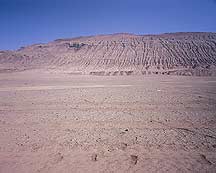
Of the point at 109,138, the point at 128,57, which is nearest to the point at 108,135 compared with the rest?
the point at 109,138

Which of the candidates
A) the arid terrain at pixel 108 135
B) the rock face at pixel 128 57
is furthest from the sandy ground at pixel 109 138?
the rock face at pixel 128 57

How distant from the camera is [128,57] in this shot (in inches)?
2256

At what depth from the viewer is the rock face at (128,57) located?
1858 inches

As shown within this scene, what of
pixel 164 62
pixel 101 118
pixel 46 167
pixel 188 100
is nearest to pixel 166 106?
pixel 188 100

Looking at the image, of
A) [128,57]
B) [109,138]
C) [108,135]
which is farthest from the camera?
[128,57]

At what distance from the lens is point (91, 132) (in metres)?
8.97

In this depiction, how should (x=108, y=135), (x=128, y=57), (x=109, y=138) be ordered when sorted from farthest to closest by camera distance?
(x=128, y=57) → (x=108, y=135) → (x=109, y=138)

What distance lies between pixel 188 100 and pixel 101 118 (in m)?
6.68

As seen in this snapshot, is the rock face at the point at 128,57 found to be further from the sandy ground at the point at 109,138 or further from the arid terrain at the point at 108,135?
the sandy ground at the point at 109,138

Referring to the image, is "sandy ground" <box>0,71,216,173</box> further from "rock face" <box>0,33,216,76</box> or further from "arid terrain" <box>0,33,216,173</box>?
"rock face" <box>0,33,216,76</box>

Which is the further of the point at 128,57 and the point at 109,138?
the point at 128,57

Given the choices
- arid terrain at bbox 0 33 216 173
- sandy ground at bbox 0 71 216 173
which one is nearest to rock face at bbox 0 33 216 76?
arid terrain at bbox 0 33 216 173

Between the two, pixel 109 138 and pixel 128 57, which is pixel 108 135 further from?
pixel 128 57

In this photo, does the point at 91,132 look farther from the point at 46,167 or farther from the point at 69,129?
the point at 46,167
